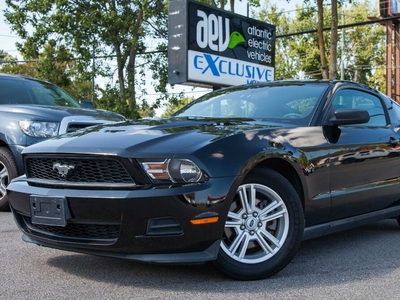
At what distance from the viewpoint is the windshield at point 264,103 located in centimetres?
454

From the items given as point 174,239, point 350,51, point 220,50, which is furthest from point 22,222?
point 350,51

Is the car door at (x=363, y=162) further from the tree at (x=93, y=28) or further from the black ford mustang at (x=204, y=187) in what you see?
the tree at (x=93, y=28)

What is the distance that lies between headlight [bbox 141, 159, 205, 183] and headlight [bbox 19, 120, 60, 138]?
3342 mm

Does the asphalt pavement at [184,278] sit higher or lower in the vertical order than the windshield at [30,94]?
lower

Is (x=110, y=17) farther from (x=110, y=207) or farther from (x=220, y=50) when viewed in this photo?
(x=110, y=207)

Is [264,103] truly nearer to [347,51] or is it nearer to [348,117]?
[348,117]

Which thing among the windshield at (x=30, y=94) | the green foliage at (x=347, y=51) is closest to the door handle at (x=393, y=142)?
the windshield at (x=30, y=94)

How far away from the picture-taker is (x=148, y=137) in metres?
3.57

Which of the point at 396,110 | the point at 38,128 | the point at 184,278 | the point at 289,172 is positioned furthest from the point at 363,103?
the point at 38,128

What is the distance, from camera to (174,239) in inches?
128

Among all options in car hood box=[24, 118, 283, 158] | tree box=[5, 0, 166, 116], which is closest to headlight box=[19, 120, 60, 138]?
car hood box=[24, 118, 283, 158]

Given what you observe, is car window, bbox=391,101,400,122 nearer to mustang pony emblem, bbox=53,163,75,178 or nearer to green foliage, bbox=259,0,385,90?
mustang pony emblem, bbox=53,163,75,178

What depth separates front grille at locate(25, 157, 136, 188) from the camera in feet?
11.0

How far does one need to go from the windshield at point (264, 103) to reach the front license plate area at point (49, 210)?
185 centimetres
